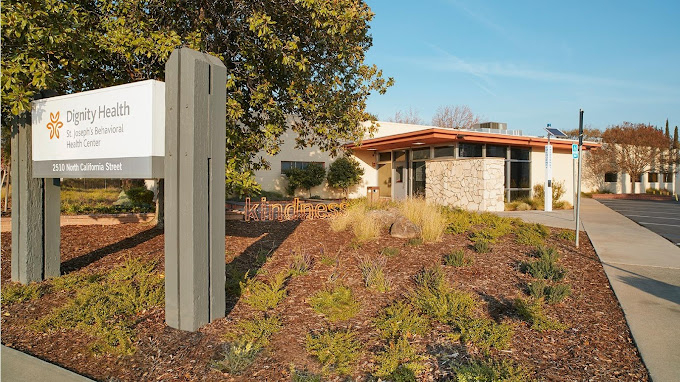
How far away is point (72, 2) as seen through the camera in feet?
22.2

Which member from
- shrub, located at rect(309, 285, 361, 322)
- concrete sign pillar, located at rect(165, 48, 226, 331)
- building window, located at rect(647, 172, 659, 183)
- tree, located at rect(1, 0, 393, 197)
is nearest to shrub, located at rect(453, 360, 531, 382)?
shrub, located at rect(309, 285, 361, 322)

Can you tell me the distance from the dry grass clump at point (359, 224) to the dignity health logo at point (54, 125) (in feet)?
16.1

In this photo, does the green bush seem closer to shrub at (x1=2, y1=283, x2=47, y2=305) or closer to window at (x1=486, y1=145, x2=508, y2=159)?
shrub at (x1=2, y1=283, x2=47, y2=305)

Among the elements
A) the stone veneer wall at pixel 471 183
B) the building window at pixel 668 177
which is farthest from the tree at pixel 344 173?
the building window at pixel 668 177

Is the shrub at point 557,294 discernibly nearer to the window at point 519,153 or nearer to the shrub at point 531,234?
the shrub at point 531,234

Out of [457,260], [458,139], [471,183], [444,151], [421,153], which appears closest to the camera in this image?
[457,260]

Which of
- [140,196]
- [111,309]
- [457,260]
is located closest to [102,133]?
[111,309]

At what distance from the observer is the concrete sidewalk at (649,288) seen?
3994mm

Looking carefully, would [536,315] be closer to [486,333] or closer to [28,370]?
[486,333]

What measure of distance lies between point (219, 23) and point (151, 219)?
548 cm

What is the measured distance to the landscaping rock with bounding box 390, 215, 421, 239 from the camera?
895cm

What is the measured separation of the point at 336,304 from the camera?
5.05 metres

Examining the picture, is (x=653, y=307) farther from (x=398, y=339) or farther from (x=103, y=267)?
(x=103, y=267)

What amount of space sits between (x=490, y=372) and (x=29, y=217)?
19.7 ft
